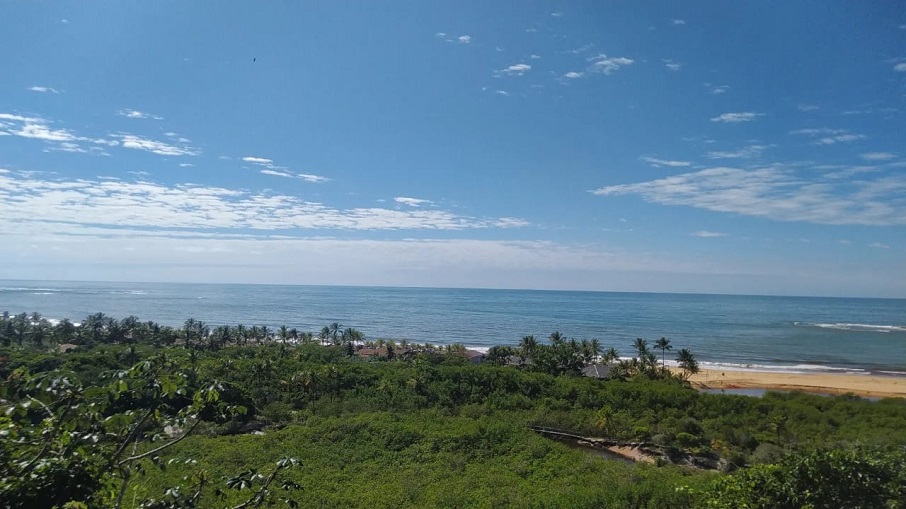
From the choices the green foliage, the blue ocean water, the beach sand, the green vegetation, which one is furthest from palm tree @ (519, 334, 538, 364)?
the green foliage

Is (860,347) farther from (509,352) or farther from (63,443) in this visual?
(63,443)

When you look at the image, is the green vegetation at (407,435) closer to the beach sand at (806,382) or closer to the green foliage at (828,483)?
the green foliage at (828,483)

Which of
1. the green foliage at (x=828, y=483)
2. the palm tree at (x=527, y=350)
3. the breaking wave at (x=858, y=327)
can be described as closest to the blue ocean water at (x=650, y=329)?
the breaking wave at (x=858, y=327)

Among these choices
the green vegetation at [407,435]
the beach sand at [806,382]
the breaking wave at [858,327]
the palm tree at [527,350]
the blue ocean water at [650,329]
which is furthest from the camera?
the breaking wave at [858,327]

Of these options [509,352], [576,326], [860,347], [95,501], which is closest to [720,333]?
[860,347]

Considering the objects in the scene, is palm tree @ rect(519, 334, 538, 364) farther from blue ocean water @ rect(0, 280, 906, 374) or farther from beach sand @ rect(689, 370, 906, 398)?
blue ocean water @ rect(0, 280, 906, 374)

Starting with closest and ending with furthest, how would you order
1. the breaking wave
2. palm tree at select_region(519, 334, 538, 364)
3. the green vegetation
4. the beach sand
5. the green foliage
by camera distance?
the green vegetation → the green foliage → the beach sand → palm tree at select_region(519, 334, 538, 364) → the breaking wave

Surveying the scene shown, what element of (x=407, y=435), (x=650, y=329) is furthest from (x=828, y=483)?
(x=650, y=329)
